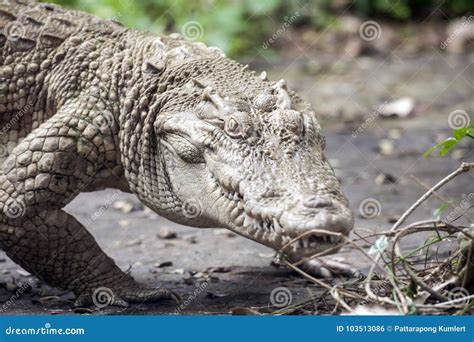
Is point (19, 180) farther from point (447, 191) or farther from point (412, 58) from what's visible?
point (412, 58)

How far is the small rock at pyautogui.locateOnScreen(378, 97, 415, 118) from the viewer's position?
470 inches

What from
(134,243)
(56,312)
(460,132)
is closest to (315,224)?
(460,132)

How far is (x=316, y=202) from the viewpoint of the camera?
4.56 meters

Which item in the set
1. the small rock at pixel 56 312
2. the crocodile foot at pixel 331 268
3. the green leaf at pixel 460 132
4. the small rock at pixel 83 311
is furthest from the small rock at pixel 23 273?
the green leaf at pixel 460 132

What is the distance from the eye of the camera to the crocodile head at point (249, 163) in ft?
15.0

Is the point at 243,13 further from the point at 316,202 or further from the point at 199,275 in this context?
the point at 316,202

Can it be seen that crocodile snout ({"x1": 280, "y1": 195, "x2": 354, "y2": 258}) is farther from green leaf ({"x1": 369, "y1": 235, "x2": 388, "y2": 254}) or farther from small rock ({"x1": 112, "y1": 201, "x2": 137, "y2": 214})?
small rock ({"x1": 112, "y1": 201, "x2": 137, "y2": 214})

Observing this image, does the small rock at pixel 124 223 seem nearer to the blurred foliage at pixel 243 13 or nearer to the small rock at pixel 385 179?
the small rock at pixel 385 179

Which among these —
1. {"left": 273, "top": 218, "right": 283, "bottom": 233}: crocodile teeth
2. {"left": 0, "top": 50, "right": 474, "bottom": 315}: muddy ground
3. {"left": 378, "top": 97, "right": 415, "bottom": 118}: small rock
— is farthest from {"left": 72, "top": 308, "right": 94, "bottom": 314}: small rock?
{"left": 378, "top": 97, "right": 415, "bottom": 118}: small rock

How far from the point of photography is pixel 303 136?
5.18 m

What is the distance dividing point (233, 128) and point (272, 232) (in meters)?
0.83

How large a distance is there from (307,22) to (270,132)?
11374 millimetres

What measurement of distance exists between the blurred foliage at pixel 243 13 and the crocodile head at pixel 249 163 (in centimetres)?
724

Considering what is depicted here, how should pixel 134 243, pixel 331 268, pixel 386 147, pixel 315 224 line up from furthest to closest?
pixel 386 147 < pixel 134 243 < pixel 331 268 < pixel 315 224
